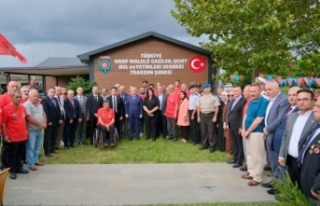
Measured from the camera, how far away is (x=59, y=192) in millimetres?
5746

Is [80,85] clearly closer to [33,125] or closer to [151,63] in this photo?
[151,63]

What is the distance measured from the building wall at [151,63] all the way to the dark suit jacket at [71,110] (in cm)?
609

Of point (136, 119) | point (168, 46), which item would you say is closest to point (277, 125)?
point (136, 119)

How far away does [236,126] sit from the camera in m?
7.35

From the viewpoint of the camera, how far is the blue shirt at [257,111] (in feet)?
19.3

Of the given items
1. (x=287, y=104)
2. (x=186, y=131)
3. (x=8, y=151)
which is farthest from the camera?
(x=186, y=131)

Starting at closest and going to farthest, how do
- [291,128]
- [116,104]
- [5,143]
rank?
1. [291,128]
2. [5,143]
3. [116,104]

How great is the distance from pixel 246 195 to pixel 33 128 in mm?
4688

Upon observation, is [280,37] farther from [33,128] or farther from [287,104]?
[33,128]

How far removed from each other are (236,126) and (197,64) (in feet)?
29.5

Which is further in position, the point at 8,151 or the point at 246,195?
the point at 8,151

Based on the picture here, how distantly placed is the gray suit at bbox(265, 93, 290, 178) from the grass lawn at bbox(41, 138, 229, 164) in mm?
2439

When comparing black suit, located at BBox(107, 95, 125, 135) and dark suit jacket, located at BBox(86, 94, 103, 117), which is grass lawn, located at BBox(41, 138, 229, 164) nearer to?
black suit, located at BBox(107, 95, 125, 135)

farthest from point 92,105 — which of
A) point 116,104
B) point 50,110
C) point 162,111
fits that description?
point 162,111
